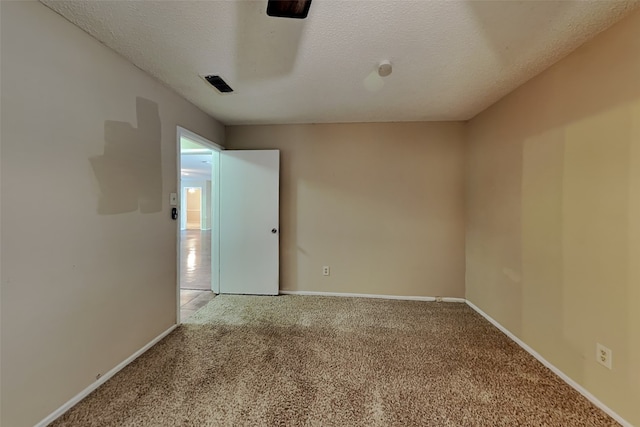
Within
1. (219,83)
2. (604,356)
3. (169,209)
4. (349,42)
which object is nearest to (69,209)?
(169,209)

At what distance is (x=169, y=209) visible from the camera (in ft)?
8.03

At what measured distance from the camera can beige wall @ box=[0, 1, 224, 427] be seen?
1.30m

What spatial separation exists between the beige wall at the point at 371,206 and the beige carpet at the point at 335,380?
0.75 meters

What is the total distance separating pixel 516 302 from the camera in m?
2.35

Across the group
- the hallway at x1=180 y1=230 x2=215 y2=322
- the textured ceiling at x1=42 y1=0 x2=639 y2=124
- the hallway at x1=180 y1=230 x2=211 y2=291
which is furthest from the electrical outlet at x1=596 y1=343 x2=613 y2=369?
the hallway at x1=180 y1=230 x2=211 y2=291

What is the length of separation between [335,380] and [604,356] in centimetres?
→ 164

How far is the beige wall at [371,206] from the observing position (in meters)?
3.30

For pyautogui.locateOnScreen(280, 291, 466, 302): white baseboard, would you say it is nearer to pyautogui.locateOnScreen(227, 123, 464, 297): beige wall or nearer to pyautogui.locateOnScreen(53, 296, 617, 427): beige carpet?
pyautogui.locateOnScreen(227, 123, 464, 297): beige wall

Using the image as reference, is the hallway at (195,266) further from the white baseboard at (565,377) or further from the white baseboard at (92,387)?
the white baseboard at (565,377)

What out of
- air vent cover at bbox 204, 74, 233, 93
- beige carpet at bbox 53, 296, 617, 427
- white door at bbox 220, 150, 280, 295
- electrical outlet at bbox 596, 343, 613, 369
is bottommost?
beige carpet at bbox 53, 296, 617, 427

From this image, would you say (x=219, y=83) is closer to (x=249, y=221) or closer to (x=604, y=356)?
(x=249, y=221)

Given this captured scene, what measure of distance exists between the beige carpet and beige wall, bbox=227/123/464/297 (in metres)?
0.75

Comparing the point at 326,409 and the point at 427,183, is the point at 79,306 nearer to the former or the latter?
the point at 326,409

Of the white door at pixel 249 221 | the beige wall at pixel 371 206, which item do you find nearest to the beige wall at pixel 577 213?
the beige wall at pixel 371 206
